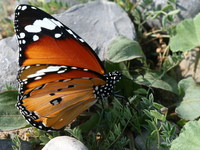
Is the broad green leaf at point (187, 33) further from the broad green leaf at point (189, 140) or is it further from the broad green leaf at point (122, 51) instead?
the broad green leaf at point (189, 140)

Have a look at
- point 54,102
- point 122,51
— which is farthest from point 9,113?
point 122,51

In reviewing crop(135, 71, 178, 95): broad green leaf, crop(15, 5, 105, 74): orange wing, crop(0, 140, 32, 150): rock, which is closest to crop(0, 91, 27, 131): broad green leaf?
crop(0, 140, 32, 150): rock

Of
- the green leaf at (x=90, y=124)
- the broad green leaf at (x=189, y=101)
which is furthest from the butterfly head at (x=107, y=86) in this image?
the broad green leaf at (x=189, y=101)

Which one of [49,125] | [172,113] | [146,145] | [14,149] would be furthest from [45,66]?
[172,113]

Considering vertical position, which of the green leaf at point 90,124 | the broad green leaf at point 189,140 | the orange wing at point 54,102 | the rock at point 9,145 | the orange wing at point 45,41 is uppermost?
the orange wing at point 45,41

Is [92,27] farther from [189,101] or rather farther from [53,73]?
[189,101]

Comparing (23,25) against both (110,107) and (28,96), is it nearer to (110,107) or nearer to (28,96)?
(28,96)

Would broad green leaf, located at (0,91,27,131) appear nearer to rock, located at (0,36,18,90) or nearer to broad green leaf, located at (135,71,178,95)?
rock, located at (0,36,18,90)
